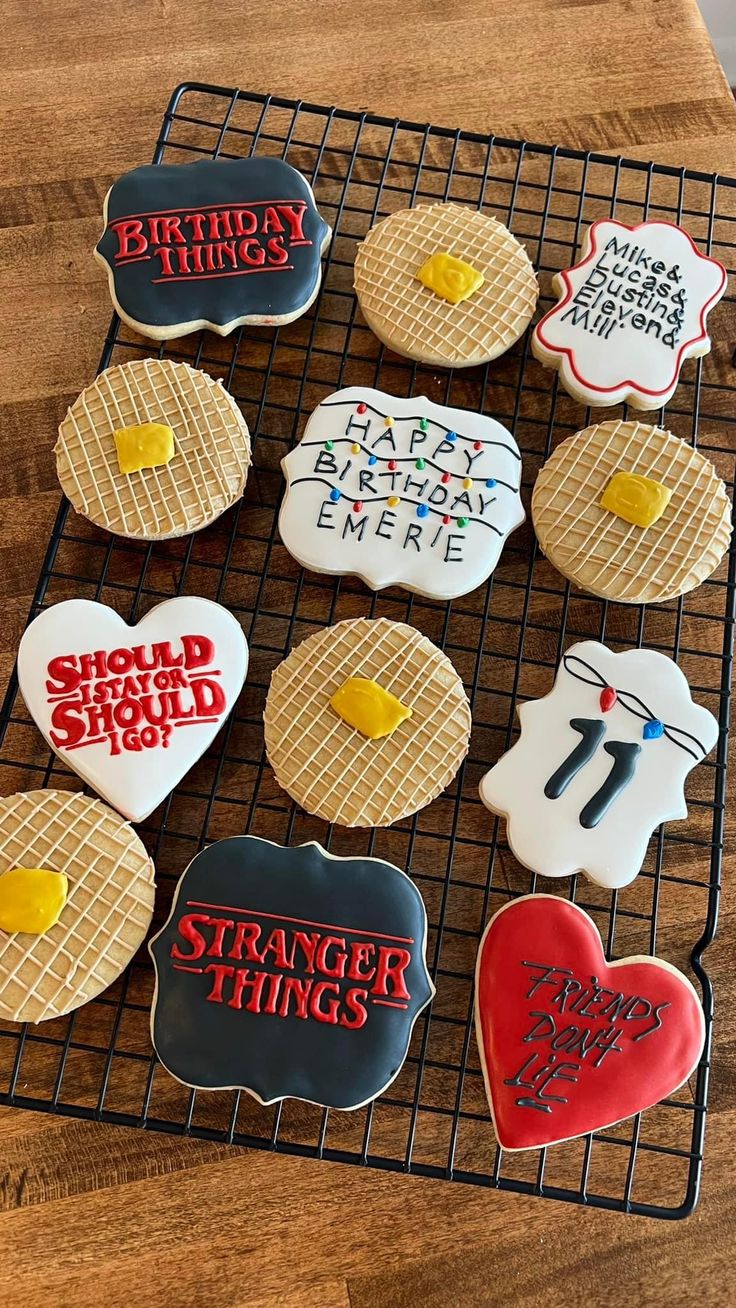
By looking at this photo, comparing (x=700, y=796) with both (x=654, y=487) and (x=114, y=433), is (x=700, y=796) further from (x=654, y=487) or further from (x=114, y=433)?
(x=114, y=433)

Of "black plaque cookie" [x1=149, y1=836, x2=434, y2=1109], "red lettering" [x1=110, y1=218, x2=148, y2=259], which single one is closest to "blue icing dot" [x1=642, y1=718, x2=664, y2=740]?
"black plaque cookie" [x1=149, y1=836, x2=434, y2=1109]

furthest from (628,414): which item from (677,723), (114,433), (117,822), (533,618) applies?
(117,822)

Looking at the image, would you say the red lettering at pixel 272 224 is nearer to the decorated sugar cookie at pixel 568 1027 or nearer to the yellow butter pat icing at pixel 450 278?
the yellow butter pat icing at pixel 450 278

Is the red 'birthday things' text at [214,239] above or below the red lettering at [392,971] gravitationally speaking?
above

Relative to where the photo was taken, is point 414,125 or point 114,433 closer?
point 114,433

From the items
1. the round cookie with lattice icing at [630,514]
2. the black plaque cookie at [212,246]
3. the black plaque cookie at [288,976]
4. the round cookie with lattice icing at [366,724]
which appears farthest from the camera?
the black plaque cookie at [212,246]

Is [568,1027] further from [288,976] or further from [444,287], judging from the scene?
[444,287]

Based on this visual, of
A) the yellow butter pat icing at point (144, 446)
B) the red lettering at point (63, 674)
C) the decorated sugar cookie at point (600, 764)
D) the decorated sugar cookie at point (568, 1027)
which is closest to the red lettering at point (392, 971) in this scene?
the decorated sugar cookie at point (568, 1027)
